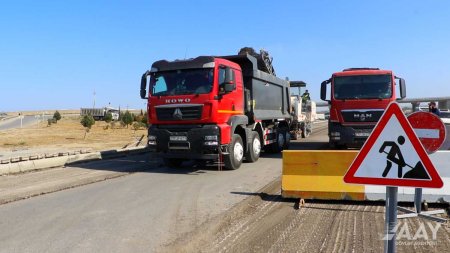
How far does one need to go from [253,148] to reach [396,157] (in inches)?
391

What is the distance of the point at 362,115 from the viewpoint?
13.9 metres

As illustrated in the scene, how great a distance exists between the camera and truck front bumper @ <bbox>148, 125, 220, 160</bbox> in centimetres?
1130

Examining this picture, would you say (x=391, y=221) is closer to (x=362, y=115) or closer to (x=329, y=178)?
(x=329, y=178)

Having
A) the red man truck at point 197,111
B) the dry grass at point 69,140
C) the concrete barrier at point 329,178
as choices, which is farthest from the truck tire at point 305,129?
the concrete barrier at point 329,178

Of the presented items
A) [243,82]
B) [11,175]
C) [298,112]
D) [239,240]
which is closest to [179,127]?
[243,82]

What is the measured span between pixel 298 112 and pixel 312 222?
56.1ft

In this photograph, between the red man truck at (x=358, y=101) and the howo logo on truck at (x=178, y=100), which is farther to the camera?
the red man truck at (x=358, y=101)

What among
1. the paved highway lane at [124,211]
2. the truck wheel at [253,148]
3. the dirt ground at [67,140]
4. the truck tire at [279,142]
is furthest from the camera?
the dirt ground at [67,140]

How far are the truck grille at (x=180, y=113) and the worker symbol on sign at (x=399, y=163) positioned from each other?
312 inches

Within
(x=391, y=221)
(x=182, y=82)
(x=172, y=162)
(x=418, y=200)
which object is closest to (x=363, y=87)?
(x=182, y=82)

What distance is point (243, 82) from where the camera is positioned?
13508mm

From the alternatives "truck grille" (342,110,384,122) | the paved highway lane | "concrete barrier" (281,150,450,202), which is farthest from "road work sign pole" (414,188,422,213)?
"truck grille" (342,110,384,122)

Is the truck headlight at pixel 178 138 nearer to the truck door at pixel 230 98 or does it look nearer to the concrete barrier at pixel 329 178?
the truck door at pixel 230 98

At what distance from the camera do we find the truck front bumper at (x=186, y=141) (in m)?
11.3
